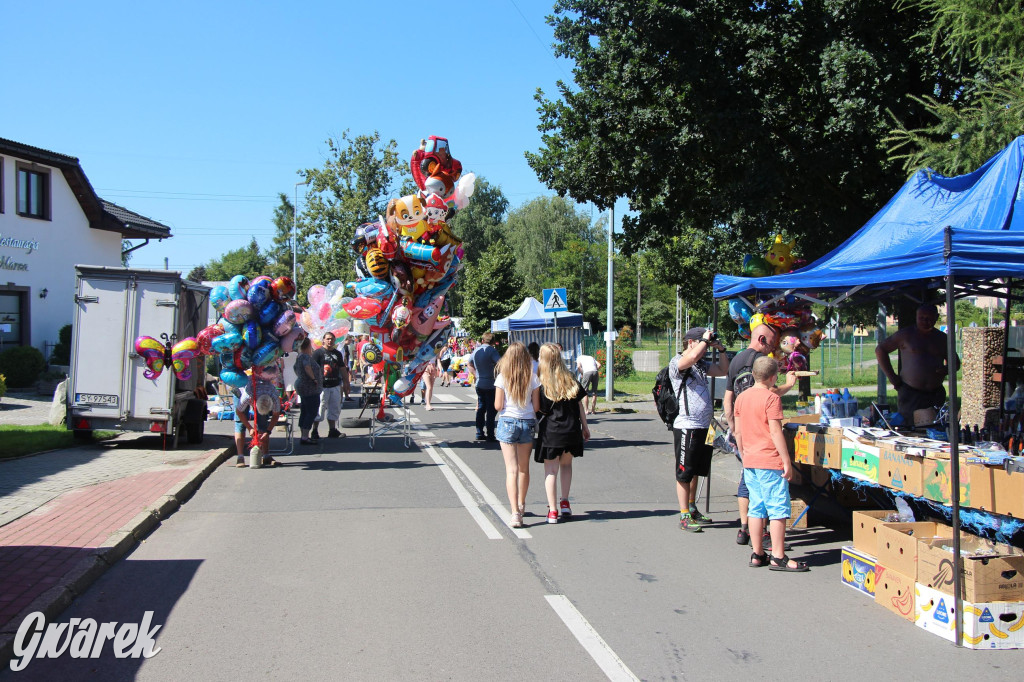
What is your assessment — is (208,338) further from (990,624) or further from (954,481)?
(990,624)

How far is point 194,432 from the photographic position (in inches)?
545

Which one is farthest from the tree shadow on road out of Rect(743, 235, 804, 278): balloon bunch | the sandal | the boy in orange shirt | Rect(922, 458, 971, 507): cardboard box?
Rect(922, 458, 971, 507): cardboard box

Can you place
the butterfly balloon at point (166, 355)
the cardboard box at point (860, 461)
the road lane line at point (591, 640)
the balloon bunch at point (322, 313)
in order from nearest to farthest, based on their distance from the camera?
the road lane line at point (591, 640) < the cardboard box at point (860, 461) < the butterfly balloon at point (166, 355) < the balloon bunch at point (322, 313)

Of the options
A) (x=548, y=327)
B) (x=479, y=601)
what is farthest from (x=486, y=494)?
(x=548, y=327)

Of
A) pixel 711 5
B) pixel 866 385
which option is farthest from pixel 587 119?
pixel 866 385

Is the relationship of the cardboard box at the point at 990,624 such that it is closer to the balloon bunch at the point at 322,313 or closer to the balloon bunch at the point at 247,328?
the balloon bunch at the point at 247,328

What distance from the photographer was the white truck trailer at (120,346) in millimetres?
12578

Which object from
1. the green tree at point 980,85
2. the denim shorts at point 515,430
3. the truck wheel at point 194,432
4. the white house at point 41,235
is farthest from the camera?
the white house at point 41,235

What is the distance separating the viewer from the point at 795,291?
27.7ft

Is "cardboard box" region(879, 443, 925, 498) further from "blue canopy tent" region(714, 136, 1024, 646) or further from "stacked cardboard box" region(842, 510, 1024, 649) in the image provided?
"blue canopy tent" region(714, 136, 1024, 646)

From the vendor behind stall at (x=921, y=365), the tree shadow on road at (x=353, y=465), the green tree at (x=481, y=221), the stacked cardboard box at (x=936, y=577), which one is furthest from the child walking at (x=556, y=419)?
the green tree at (x=481, y=221)

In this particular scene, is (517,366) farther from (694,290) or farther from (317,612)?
(694,290)

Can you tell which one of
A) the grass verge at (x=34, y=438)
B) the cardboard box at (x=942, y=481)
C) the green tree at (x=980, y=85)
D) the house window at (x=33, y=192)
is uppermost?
the house window at (x=33, y=192)

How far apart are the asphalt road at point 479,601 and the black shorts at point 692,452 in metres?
0.62
